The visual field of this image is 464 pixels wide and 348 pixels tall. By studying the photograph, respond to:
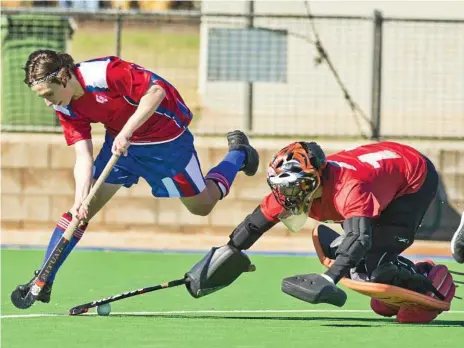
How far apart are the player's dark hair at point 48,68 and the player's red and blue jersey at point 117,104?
0.15 metres

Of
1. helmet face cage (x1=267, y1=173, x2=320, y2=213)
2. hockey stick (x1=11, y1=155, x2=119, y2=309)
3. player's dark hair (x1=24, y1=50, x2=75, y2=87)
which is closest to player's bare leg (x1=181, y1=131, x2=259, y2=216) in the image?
hockey stick (x1=11, y1=155, x2=119, y2=309)

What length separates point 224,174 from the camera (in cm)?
998

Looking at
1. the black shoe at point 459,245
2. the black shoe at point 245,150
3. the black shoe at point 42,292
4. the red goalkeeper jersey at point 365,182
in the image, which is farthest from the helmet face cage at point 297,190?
the black shoe at point 245,150

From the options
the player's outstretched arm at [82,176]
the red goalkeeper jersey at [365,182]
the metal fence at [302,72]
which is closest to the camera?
the red goalkeeper jersey at [365,182]

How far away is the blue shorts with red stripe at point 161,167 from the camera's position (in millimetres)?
9250

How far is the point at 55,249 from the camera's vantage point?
8656 millimetres

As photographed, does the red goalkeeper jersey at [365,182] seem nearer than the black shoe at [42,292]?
Yes

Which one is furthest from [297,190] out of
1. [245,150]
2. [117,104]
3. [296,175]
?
[245,150]

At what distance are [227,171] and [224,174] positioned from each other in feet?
0.16

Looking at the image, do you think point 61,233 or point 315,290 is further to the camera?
point 61,233

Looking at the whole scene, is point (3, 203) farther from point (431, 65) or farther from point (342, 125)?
point (431, 65)

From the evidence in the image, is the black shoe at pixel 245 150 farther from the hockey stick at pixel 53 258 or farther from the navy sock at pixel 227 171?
the hockey stick at pixel 53 258

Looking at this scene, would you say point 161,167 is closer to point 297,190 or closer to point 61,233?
point 61,233

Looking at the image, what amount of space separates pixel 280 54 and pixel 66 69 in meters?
6.96
